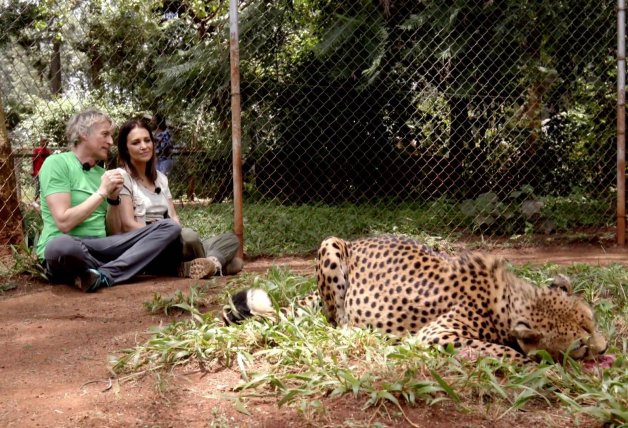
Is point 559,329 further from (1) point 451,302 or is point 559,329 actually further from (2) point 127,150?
(2) point 127,150

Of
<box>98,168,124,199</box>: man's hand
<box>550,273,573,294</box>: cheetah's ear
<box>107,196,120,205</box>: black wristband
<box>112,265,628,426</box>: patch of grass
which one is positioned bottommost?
<box>112,265,628,426</box>: patch of grass

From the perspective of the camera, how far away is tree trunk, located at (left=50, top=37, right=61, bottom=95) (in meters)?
5.50

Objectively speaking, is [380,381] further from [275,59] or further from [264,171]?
[264,171]

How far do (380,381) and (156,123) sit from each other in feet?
14.9

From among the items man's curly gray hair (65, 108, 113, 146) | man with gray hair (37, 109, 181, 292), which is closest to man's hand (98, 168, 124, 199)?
man with gray hair (37, 109, 181, 292)

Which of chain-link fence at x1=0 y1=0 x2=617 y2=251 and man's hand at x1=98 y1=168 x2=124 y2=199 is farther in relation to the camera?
chain-link fence at x1=0 y1=0 x2=617 y2=251

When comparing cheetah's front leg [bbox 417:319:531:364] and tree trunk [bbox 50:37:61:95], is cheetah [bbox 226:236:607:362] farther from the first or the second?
tree trunk [bbox 50:37:61:95]

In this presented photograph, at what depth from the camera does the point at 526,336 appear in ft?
9.00

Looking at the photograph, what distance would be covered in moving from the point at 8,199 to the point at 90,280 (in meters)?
1.34

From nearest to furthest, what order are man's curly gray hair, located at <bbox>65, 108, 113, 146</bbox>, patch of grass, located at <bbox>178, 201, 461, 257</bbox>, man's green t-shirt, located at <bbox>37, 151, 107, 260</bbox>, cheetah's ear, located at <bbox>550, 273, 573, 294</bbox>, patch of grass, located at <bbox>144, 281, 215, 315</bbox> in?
cheetah's ear, located at <bbox>550, 273, 573, 294</bbox> → patch of grass, located at <bbox>144, 281, 215, 315</bbox> → man's green t-shirt, located at <bbox>37, 151, 107, 260</bbox> → man's curly gray hair, located at <bbox>65, 108, 113, 146</bbox> → patch of grass, located at <bbox>178, 201, 461, 257</bbox>

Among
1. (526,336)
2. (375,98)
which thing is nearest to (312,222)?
(375,98)

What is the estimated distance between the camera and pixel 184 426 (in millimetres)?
2338

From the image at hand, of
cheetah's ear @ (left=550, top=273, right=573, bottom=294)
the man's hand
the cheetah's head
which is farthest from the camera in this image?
the man's hand

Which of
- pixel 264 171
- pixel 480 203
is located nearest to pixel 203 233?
pixel 264 171
